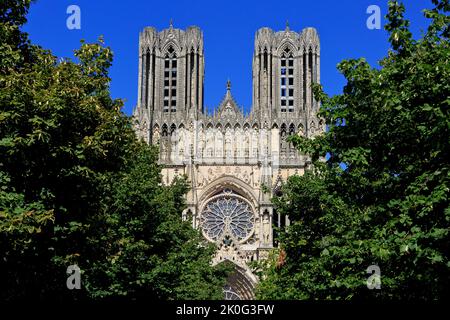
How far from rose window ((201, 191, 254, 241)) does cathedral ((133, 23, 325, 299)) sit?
0.28 feet

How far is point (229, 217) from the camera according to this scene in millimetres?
64812

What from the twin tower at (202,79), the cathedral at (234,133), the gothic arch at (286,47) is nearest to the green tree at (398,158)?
the cathedral at (234,133)

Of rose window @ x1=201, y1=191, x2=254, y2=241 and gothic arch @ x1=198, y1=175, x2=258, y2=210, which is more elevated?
gothic arch @ x1=198, y1=175, x2=258, y2=210

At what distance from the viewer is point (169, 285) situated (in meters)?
29.0

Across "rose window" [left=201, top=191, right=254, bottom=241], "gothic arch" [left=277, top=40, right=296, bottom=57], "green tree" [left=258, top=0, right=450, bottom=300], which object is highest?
"gothic arch" [left=277, top=40, right=296, bottom=57]

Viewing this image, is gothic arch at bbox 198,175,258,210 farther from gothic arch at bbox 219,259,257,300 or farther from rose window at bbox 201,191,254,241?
gothic arch at bbox 219,259,257,300

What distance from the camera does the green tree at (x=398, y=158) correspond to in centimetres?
1431

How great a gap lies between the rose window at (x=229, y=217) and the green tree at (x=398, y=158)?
139 ft

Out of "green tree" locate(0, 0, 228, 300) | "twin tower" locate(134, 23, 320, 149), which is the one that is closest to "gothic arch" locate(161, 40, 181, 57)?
"twin tower" locate(134, 23, 320, 149)

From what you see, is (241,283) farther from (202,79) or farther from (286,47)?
(286,47)

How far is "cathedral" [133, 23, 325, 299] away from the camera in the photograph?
64000 millimetres

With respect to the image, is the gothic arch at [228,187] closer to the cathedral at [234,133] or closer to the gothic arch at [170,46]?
the cathedral at [234,133]
